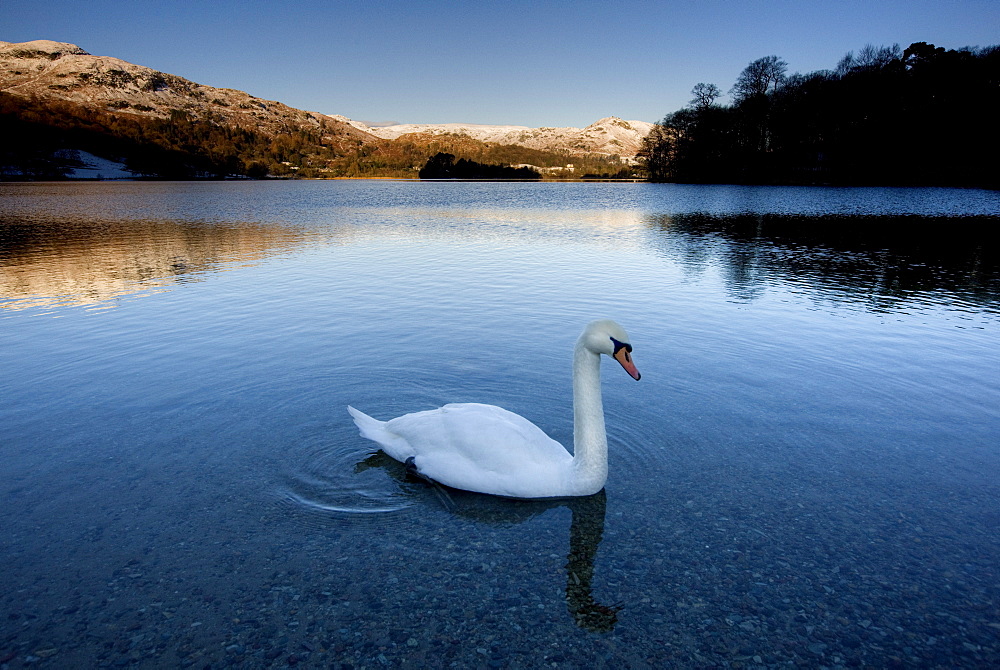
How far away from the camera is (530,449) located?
579 cm

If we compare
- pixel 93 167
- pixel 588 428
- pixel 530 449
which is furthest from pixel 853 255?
A: pixel 93 167

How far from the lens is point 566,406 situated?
845 cm

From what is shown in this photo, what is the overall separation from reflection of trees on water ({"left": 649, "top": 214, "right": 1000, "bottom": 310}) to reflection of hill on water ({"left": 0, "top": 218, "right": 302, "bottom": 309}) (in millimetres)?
18195

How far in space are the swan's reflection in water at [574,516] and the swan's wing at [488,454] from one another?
165mm

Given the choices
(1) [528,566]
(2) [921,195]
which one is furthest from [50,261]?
(2) [921,195]

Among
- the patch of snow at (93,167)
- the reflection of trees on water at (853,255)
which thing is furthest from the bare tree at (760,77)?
the patch of snow at (93,167)

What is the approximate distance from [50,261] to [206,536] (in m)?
22.1

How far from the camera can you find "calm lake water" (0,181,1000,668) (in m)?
4.27

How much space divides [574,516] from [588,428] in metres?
0.91

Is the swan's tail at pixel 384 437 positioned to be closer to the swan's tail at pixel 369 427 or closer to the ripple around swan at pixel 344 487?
the swan's tail at pixel 369 427

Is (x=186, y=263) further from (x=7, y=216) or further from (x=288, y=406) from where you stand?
(x=7, y=216)

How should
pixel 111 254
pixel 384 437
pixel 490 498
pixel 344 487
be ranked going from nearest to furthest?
1. pixel 490 498
2. pixel 344 487
3. pixel 384 437
4. pixel 111 254

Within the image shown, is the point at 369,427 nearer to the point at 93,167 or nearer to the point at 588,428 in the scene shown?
the point at 588,428

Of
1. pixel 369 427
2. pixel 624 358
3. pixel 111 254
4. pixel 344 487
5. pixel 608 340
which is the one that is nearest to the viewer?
pixel 624 358
